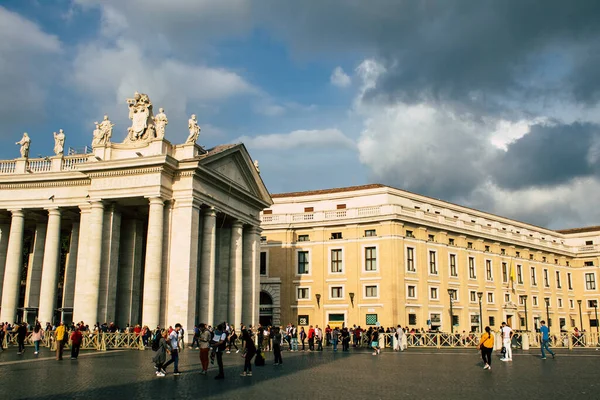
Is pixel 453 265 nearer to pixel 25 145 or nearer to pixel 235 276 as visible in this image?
pixel 235 276

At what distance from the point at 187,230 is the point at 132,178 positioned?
4640mm

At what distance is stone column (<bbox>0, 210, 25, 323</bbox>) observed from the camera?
39.2 metres

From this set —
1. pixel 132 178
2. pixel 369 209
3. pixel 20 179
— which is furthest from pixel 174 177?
A: pixel 369 209

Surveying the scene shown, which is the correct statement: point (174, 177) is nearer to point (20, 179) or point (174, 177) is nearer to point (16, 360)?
point (20, 179)

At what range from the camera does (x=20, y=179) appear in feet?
132

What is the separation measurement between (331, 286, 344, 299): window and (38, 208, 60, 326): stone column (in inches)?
1121

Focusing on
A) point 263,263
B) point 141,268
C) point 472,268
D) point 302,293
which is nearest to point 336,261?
point 302,293

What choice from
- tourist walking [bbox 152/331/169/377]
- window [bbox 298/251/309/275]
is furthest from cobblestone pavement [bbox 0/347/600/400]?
window [bbox 298/251/309/275]

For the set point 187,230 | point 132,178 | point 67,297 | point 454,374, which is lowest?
point 454,374

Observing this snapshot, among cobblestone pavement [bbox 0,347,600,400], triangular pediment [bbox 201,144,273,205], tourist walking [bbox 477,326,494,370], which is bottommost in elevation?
cobblestone pavement [bbox 0,347,600,400]

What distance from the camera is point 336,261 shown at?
60.2 meters

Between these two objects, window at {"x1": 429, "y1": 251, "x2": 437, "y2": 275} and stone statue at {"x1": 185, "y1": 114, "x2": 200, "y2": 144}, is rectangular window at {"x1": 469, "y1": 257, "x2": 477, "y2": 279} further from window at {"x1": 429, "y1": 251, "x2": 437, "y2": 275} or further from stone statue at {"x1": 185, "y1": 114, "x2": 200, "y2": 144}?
stone statue at {"x1": 185, "y1": 114, "x2": 200, "y2": 144}

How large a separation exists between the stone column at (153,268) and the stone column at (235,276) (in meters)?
8.94

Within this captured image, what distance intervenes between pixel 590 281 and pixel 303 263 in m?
43.4
